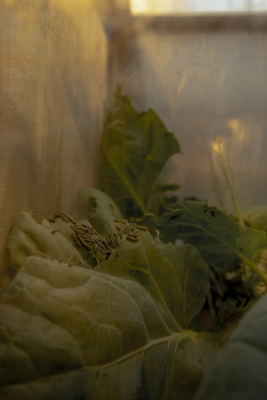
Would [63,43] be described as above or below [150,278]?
above

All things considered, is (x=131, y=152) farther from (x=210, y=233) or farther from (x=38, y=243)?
(x=38, y=243)

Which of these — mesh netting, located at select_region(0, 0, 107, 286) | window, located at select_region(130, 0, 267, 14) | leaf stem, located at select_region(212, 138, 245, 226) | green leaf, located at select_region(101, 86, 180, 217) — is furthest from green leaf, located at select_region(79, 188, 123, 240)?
window, located at select_region(130, 0, 267, 14)

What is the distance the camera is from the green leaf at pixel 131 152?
2.60 feet

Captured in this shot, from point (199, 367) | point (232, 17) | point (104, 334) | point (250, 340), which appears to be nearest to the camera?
point (250, 340)

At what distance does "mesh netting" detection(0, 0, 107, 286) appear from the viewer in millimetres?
A: 409

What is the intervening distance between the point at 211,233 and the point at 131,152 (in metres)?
0.28

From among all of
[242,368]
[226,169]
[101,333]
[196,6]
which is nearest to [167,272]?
[101,333]

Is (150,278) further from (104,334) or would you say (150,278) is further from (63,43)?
(63,43)

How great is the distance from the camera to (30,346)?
0.30 metres

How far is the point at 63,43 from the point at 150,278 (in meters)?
0.35

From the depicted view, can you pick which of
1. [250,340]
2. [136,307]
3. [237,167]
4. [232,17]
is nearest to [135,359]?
[136,307]

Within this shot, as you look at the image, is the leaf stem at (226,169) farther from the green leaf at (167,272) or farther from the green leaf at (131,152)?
the green leaf at (167,272)

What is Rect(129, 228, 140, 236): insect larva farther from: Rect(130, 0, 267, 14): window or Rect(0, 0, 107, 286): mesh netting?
Rect(130, 0, 267, 14): window

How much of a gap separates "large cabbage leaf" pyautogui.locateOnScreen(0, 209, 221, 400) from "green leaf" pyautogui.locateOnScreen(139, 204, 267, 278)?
0.24ft
